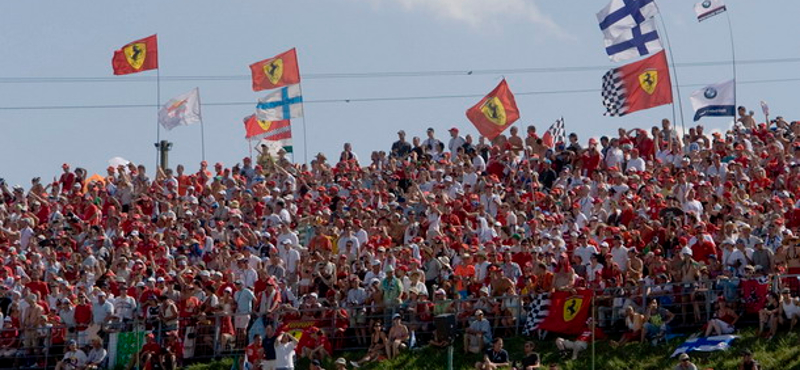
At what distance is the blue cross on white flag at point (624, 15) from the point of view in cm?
3409

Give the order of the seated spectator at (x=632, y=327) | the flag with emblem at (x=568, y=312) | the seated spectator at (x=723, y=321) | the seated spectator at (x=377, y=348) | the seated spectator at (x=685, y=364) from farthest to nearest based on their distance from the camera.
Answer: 1. the seated spectator at (x=377, y=348)
2. the flag with emblem at (x=568, y=312)
3. the seated spectator at (x=632, y=327)
4. the seated spectator at (x=723, y=321)
5. the seated spectator at (x=685, y=364)

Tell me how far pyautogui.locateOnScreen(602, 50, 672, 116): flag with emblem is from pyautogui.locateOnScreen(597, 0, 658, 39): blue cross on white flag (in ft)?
2.61

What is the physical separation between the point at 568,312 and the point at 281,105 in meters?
17.3

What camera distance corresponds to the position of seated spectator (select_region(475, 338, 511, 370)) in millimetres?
23844

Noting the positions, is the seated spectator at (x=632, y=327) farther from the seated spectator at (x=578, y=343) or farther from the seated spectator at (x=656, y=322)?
the seated spectator at (x=578, y=343)

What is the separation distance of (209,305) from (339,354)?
250 cm

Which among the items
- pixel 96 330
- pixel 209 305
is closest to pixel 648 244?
pixel 209 305

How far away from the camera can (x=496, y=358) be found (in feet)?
79.4

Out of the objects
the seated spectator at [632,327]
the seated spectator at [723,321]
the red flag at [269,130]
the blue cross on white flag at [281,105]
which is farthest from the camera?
the red flag at [269,130]

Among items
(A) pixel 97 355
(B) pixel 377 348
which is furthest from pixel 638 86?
(A) pixel 97 355

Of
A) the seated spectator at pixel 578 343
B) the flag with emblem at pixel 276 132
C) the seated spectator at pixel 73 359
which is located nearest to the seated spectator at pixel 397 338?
the seated spectator at pixel 578 343

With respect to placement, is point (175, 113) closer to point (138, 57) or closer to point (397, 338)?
point (138, 57)

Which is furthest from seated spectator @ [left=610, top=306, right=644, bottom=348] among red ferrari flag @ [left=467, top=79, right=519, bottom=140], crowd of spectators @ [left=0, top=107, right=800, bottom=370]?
red ferrari flag @ [left=467, top=79, right=519, bottom=140]

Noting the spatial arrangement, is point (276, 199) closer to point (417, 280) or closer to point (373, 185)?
point (373, 185)
